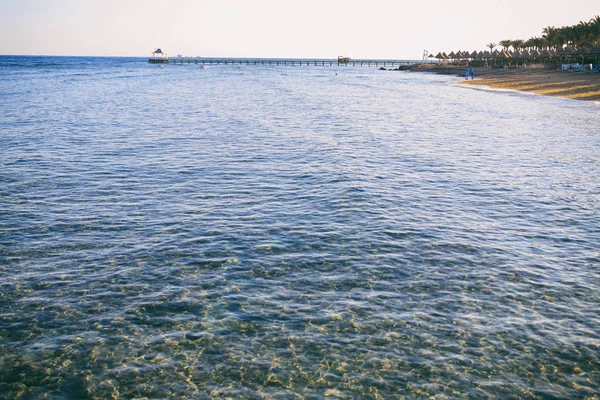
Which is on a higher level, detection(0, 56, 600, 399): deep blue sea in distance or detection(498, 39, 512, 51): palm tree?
detection(498, 39, 512, 51): palm tree

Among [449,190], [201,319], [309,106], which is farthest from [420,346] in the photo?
[309,106]

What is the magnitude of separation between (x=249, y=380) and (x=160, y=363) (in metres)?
1.93

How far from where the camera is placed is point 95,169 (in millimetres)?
25156

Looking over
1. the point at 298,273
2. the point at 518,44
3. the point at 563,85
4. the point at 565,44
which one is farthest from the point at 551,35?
the point at 298,273

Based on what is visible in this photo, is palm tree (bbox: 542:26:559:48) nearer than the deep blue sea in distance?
No

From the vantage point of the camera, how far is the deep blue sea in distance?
9523 mm

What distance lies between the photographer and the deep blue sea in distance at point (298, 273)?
375 inches

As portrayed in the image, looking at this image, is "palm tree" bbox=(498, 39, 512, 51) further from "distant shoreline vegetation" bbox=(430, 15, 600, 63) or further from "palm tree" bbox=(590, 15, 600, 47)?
"palm tree" bbox=(590, 15, 600, 47)

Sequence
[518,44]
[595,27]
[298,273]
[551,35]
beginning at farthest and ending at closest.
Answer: [518,44] < [551,35] < [595,27] < [298,273]

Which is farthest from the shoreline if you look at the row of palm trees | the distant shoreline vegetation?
the row of palm trees

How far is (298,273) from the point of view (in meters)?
13.7

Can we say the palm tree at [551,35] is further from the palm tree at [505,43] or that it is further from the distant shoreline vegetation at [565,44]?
the palm tree at [505,43]

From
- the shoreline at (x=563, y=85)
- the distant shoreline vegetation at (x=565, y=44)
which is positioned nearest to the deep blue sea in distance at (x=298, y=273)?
the shoreline at (x=563, y=85)

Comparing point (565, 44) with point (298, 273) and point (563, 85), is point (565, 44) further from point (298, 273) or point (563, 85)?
point (298, 273)
